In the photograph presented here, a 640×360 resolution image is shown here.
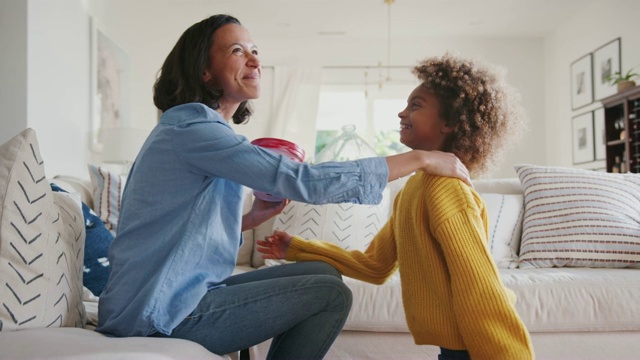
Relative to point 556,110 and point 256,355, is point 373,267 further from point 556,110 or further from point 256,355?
point 556,110

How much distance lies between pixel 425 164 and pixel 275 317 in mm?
414

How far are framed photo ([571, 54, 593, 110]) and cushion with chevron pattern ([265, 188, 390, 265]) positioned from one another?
466cm

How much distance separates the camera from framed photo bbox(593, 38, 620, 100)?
18.5 ft

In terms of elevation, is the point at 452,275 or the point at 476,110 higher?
the point at 476,110

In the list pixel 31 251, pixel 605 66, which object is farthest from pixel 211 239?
pixel 605 66

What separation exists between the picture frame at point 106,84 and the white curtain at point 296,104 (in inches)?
85.2

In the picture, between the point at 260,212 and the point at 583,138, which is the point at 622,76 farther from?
the point at 260,212

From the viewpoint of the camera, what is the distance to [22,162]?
113 centimetres

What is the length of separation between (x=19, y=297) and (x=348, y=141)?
2397 mm

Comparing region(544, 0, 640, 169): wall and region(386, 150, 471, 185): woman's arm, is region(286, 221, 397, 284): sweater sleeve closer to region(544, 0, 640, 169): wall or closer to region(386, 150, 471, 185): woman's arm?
region(386, 150, 471, 185): woman's arm

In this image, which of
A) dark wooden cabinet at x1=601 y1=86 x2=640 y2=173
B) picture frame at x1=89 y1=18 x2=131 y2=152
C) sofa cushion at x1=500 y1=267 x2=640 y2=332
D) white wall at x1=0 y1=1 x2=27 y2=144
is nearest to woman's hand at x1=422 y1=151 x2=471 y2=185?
sofa cushion at x1=500 y1=267 x2=640 y2=332

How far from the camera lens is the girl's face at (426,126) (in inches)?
56.2

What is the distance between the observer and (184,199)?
1.12m

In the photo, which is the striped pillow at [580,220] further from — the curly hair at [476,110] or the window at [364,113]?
the window at [364,113]
